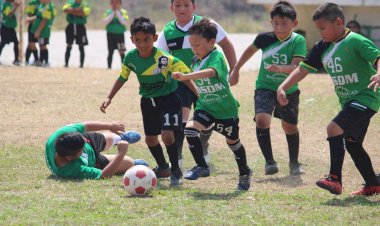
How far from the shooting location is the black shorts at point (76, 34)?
64.3 ft

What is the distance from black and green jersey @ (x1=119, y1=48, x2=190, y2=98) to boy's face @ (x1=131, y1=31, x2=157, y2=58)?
0.18ft

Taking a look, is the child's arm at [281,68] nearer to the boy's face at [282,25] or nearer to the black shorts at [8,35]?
the boy's face at [282,25]

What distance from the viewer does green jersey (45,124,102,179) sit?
322 inches

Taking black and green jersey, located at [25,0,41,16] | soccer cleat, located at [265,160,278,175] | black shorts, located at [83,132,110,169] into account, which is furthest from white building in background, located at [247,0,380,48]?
black shorts, located at [83,132,110,169]

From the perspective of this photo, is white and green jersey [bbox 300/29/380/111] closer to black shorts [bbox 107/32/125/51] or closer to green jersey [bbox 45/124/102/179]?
green jersey [bbox 45/124/102/179]

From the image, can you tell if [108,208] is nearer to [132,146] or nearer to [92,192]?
[92,192]

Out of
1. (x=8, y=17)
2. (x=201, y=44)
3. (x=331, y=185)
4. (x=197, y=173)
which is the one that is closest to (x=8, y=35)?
(x=8, y=17)

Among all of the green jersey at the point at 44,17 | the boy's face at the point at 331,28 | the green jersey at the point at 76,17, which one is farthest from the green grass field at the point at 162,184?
the green jersey at the point at 76,17

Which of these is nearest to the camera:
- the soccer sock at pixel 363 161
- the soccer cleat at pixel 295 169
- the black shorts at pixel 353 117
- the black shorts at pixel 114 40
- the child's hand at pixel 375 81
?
the child's hand at pixel 375 81

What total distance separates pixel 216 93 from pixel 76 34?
12.3 metres

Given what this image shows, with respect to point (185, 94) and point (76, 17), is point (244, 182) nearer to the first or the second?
point (185, 94)

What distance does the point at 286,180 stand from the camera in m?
8.90

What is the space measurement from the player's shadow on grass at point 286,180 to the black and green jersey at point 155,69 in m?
1.45

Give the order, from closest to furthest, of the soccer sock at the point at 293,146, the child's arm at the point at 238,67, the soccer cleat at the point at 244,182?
the soccer cleat at the point at 244,182
the child's arm at the point at 238,67
the soccer sock at the point at 293,146
